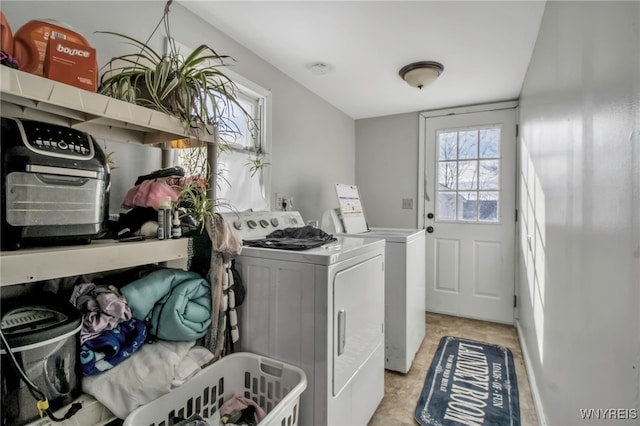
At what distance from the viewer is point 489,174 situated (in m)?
3.15

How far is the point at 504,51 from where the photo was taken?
2.10 metres

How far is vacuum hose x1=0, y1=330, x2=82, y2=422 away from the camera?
722 mm

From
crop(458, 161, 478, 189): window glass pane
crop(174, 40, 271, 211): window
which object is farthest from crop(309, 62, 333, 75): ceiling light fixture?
crop(458, 161, 478, 189): window glass pane

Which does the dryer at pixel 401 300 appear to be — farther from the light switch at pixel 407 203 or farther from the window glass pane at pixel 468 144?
the window glass pane at pixel 468 144

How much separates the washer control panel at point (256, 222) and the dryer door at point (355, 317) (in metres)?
0.59

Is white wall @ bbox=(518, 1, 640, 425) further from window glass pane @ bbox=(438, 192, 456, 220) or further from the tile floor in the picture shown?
window glass pane @ bbox=(438, 192, 456, 220)

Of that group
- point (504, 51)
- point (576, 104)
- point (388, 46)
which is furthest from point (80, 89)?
point (504, 51)

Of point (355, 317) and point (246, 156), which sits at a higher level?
point (246, 156)

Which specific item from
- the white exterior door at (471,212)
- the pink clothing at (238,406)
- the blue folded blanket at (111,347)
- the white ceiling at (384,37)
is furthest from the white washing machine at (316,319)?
the white exterior door at (471,212)

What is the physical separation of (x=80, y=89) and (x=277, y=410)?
3.64ft

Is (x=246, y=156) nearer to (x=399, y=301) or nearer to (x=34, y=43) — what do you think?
(x=34, y=43)

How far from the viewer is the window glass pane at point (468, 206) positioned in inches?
127

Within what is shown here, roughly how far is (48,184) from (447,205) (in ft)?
10.8

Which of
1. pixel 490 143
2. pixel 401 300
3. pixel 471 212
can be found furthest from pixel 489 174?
pixel 401 300
